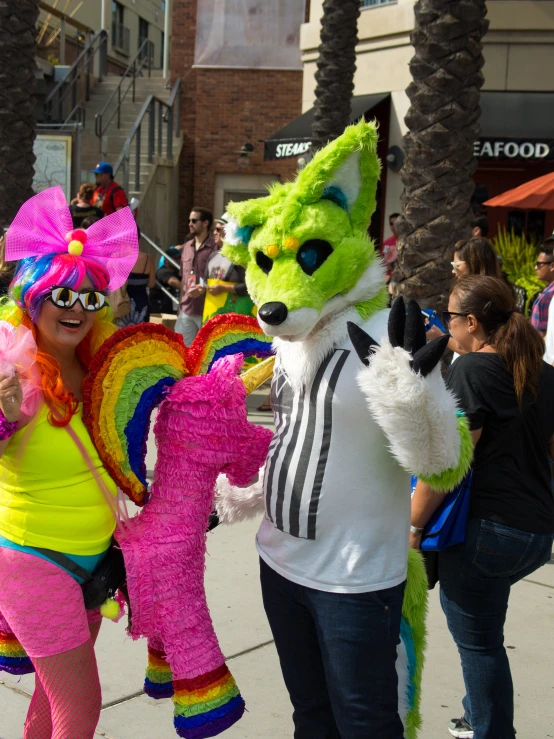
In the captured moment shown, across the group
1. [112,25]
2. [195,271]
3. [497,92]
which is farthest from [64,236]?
[112,25]

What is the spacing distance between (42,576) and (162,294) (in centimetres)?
1095

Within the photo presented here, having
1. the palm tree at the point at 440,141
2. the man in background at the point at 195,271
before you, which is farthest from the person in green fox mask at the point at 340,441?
the man in background at the point at 195,271

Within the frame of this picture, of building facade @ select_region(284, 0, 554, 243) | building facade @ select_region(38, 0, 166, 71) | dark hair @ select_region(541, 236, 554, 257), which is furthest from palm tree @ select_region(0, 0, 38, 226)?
building facade @ select_region(38, 0, 166, 71)

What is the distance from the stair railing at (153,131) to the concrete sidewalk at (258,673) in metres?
11.5

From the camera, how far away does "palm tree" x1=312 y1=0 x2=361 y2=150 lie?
37.8 ft

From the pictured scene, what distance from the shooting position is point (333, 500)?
2.04 meters

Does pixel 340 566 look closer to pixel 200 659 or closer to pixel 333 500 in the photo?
pixel 333 500

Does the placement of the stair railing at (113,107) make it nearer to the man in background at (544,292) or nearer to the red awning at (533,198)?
the red awning at (533,198)

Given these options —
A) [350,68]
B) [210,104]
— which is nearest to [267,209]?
[350,68]

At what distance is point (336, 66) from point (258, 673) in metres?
9.73

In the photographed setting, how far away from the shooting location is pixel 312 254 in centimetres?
211

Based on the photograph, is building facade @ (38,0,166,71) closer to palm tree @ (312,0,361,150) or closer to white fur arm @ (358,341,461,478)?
palm tree @ (312,0,361,150)

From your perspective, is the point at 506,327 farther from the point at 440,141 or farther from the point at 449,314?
the point at 440,141

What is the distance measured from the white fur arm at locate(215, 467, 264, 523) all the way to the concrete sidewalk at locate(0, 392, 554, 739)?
3.21 ft
